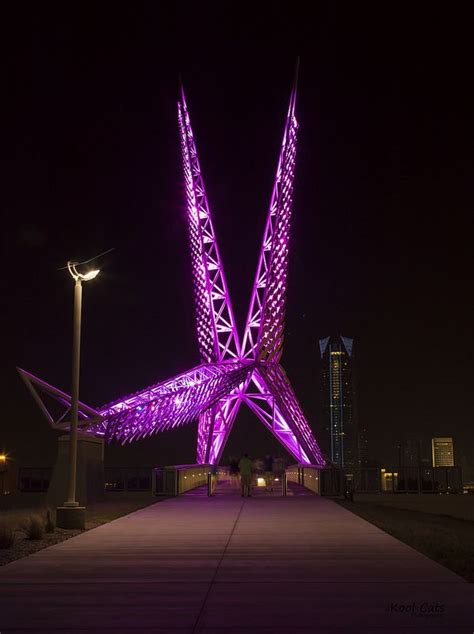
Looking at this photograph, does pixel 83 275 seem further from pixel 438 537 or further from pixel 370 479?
pixel 370 479

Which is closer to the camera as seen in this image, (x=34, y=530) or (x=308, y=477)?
(x=34, y=530)

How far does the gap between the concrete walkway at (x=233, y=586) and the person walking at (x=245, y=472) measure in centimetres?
1147

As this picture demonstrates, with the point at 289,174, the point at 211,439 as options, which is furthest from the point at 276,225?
the point at 211,439

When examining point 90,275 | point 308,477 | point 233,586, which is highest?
point 90,275

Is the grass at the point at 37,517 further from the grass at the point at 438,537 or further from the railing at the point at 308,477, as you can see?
the railing at the point at 308,477

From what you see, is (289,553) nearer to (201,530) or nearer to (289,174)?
(201,530)

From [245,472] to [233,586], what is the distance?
1754cm

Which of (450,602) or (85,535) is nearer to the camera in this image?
(450,602)

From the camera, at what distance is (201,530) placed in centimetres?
1411

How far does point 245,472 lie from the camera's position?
25.3 metres

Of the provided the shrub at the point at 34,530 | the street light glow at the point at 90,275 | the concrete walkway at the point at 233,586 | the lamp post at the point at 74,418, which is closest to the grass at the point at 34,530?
the shrub at the point at 34,530

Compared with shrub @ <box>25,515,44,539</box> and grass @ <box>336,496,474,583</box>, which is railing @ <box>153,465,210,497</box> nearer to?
grass @ <box>336,496,474,583</box>

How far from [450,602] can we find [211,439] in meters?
44.5

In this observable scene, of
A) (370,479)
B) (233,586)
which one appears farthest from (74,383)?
(370,479)
